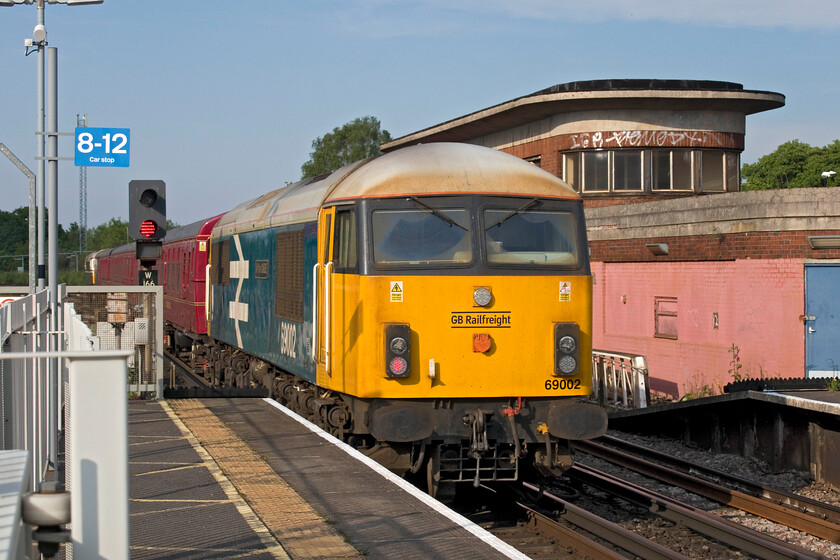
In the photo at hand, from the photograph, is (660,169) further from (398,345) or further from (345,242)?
(398,345)

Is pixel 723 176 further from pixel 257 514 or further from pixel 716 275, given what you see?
pixel 257 514

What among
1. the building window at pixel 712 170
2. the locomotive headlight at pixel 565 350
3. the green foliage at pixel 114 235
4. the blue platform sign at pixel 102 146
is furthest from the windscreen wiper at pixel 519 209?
the green foliage at pixel 114 235

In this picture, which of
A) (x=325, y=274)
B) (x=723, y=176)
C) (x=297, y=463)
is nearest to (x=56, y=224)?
(x=325, y=274)

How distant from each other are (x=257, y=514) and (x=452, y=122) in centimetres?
2453

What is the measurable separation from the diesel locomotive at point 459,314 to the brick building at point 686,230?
24.7 ft

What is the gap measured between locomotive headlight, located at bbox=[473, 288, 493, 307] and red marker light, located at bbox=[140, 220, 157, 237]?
619 cm

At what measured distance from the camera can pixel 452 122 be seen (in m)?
30.5

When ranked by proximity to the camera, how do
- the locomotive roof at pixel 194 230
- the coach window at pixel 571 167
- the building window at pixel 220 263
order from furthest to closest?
the coach window at pixel 571 167
the locomotive roof at pixel 194 230
the building window at pixel 220 263

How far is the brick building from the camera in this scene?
611 inches

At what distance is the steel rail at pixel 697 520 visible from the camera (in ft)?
27.0

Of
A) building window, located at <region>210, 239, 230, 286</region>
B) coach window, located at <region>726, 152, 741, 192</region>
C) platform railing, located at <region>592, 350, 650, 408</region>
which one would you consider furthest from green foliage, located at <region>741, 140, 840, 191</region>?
building window, located at <region>210, 239, 230, 286</region>

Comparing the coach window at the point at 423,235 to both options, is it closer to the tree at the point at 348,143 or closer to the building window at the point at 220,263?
the building window at the point at 220,263

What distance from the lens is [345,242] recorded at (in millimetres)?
9516

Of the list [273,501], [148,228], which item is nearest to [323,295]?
[273,501]
